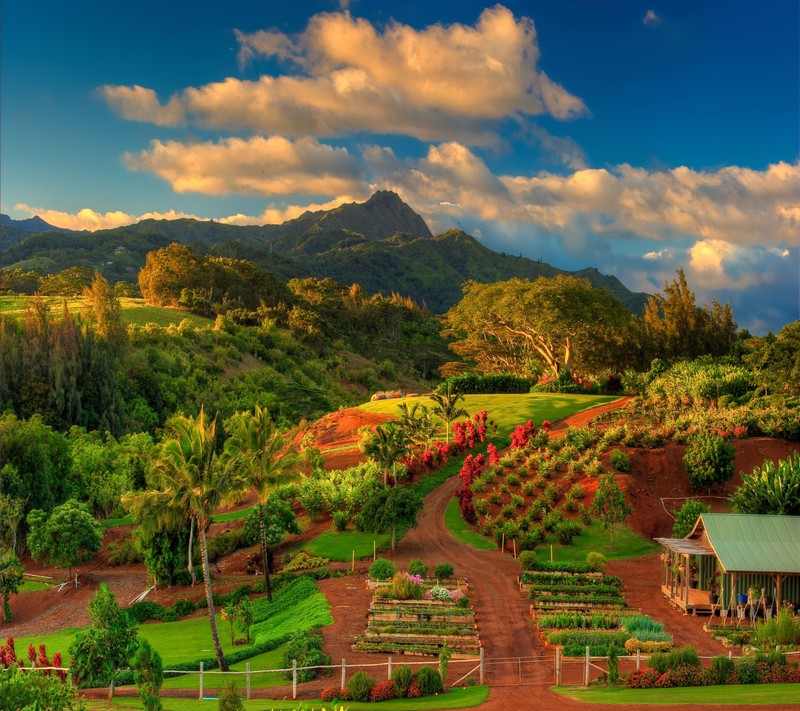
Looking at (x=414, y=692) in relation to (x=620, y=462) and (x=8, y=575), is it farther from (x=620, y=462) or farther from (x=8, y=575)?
(x=620, y=462)

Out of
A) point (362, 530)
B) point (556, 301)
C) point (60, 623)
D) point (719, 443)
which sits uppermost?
point (556, 301)

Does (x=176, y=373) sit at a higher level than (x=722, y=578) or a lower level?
higher

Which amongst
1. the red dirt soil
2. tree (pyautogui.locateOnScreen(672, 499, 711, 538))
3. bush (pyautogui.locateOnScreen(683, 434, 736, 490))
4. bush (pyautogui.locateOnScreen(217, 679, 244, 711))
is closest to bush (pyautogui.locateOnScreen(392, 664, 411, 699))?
the red dirt soil

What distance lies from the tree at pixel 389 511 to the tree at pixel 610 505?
28.8ft

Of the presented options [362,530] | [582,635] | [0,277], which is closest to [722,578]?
[582,635]

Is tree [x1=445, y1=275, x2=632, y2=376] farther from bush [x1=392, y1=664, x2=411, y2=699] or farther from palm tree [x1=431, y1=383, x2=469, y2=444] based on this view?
bush [x1=392, y1=664, x2=411, y2=699]

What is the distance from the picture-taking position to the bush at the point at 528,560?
Answer: 31.4m

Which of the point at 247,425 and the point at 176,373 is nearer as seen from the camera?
the point at 247,425

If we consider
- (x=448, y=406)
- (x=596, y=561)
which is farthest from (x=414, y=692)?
(x=448, y=406)

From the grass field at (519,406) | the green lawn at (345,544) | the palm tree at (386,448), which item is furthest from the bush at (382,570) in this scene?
the grass field at (519,406)

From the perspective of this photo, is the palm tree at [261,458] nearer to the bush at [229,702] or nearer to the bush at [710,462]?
the bush at [229,702]

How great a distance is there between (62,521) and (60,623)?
7.75 m

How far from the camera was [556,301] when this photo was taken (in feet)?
211

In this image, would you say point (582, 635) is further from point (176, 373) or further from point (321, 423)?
point (176, 373)
